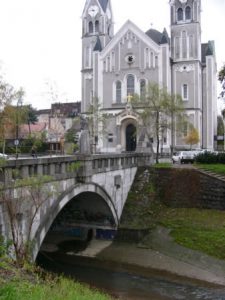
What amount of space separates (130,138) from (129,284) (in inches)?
1332

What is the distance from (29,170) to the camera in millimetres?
13562

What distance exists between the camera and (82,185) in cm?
1841

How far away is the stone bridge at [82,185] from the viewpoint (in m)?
13.2

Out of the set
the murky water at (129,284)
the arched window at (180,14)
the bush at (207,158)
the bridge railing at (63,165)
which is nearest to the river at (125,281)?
the murky water at (129,284)

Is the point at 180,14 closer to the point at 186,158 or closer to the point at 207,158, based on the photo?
the point at 186,158

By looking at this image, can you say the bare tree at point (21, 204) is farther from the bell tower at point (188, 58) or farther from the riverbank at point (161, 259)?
the bell tower at point (188, 58)

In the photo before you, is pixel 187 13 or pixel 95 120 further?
pixel 187 13

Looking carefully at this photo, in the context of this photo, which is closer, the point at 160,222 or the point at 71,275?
the point at 71,275

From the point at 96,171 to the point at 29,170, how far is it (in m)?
7.17

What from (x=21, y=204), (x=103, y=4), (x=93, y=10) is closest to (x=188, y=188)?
(x=21, y=204)

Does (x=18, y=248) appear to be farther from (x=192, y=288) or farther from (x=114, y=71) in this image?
(x=114, y=71)

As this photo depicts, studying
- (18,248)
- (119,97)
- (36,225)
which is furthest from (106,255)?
(119,97)

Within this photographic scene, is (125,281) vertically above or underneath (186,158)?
underneath

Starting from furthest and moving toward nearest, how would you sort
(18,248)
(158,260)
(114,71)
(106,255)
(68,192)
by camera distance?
1. (114,71)
2. (106,255)
3. (158,260)
4. (68,192)
5. (18,248)
